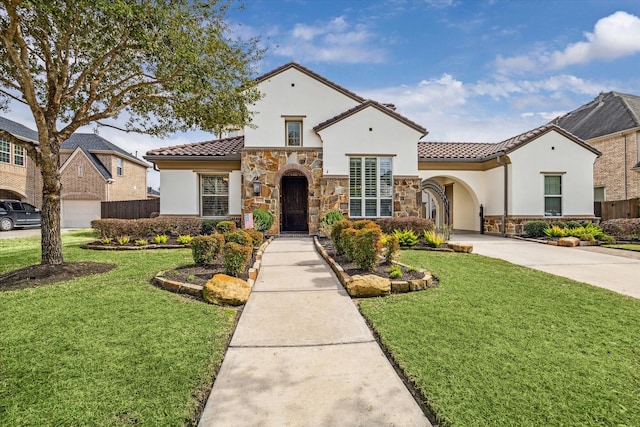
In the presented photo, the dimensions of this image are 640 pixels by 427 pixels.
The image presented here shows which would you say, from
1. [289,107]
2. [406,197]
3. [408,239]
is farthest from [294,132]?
[408,239]

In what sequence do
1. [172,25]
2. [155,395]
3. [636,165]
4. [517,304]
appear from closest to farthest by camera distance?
[155,395] < [517,304] < [172,25] < [636,165]

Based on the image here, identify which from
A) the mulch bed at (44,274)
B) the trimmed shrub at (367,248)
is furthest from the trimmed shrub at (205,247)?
the trimmed shrub at (367,248)

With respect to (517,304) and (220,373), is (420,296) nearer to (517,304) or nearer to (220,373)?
(517,304)

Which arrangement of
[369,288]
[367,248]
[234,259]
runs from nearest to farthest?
1. [369,288]
2. [234,259]
3. [367,248]

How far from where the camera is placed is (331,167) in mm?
13312

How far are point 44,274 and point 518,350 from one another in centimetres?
775

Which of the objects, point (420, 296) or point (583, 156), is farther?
point (583, 156)

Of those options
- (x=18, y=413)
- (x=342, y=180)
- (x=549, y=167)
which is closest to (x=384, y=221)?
(x=342, y=180)

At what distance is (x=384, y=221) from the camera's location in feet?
39.0

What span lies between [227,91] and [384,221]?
23.3ft

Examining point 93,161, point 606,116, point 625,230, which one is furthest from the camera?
point 93,161

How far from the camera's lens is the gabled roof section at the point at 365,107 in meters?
13.1

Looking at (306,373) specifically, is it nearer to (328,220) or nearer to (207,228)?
(328,220)

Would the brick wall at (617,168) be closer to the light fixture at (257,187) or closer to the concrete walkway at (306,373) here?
the light fixture at (257,187)
